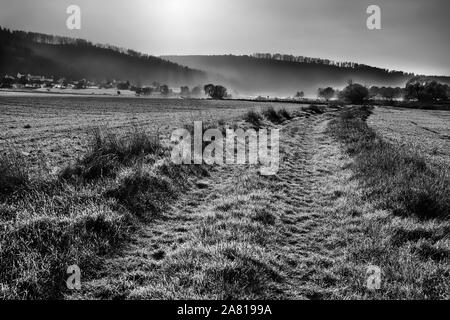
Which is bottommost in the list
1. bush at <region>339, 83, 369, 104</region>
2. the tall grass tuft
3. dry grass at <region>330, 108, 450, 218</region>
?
dry grass at <region>330, 108, 450, 218</region>

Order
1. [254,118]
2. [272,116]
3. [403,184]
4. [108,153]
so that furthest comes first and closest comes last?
[272,116]
[254,118]
[108,153]
[403,184]

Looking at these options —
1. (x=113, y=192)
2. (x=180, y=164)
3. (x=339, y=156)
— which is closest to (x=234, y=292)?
(x=113, y=192)

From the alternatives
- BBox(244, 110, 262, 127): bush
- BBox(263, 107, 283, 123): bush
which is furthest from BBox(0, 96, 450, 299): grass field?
BBox(263, 107, 283, 123): bush

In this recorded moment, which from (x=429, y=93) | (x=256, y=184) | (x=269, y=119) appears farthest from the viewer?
(x=429, y=93)

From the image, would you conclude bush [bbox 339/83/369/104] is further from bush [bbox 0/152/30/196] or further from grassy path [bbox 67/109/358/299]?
bush [bbox 0/152/30/196]

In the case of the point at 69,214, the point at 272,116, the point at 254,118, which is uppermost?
the point at 272,116

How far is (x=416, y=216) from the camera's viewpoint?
24.1 ft

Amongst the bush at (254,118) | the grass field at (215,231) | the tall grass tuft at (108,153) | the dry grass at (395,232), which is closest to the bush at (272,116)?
the bush at (254,118)

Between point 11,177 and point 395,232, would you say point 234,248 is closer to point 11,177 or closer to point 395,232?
point 395,232

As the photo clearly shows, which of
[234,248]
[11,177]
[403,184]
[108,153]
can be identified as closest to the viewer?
[234,248]

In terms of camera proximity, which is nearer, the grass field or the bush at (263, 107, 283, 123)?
the grass field

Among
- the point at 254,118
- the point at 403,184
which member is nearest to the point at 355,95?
the point at 254,118
